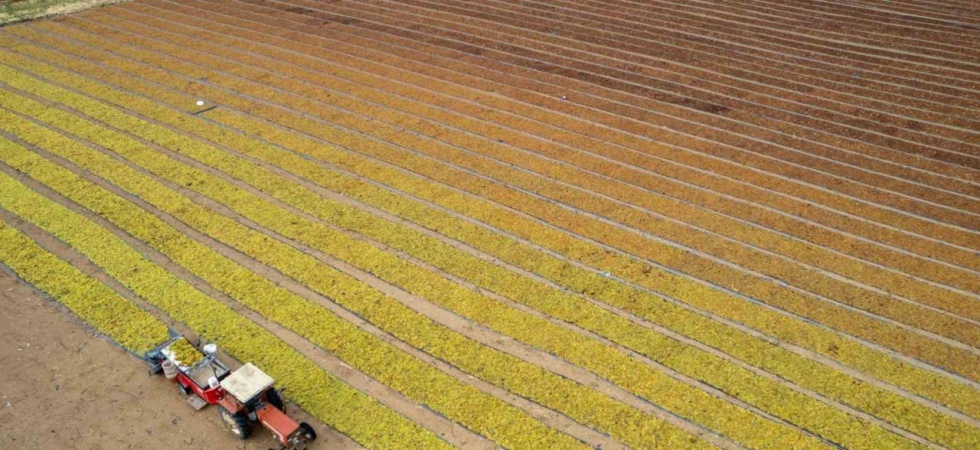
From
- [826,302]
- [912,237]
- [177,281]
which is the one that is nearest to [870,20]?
[912,237]

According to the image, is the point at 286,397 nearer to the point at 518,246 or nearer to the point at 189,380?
the point at 189,380

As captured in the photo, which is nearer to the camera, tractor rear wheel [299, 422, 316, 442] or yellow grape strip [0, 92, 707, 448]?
tractor rear wheel [299, 422, 316, 442]

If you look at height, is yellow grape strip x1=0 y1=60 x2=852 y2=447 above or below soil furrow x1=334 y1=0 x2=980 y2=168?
below

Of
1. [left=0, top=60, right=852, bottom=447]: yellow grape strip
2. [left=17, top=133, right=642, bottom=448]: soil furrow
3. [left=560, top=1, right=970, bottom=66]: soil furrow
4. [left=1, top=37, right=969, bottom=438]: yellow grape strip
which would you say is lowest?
[left=17, top=133, right=642, bottom=448]: soil furrow

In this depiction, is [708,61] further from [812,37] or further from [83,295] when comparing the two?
[83,295]

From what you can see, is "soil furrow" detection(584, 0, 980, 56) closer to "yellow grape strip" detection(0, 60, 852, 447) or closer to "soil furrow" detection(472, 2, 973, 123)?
"soil furrow" detection(472, 2, 973, 123)

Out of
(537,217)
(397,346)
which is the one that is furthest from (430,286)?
(537,217)

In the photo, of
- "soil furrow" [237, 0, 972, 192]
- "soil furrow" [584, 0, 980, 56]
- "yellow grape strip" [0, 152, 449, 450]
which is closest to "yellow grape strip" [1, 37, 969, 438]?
"yellow grape strip" [0, 152, 449, 450]
